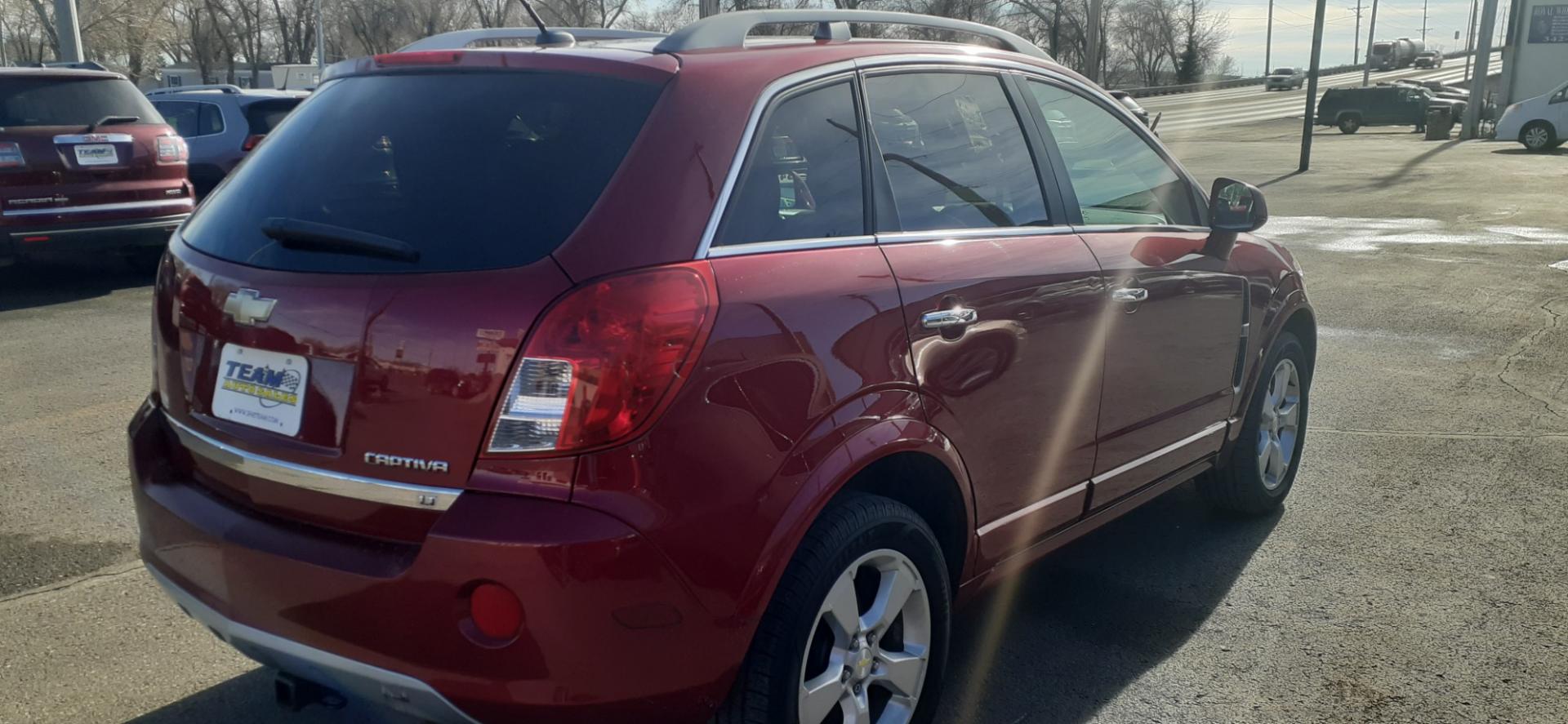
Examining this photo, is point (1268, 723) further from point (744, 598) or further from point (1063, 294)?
point (744, 598)

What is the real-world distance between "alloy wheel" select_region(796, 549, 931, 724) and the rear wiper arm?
8.71 metres

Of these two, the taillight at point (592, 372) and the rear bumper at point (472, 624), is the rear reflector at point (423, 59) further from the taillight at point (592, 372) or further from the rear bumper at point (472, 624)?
the rear bumper at point (472, 624)

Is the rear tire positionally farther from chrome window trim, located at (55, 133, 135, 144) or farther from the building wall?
chrome window trim, located at (55, 133, 135, 144)

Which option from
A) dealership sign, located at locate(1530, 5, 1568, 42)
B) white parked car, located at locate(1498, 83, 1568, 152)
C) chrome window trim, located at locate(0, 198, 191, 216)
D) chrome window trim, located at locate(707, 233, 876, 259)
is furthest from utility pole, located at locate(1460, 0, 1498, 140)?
chrome window trim, located at locate(707, 233, 876, 259)

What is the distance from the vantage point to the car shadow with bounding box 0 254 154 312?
959 cm

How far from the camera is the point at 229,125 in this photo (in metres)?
12.7

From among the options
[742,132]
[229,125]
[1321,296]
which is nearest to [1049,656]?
[742,132]

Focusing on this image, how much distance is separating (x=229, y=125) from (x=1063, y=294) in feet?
37.9

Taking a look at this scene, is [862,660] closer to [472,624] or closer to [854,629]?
[854,629]

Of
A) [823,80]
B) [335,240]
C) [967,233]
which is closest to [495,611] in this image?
[335,240]

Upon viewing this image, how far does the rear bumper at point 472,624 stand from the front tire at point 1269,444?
9.23 feet

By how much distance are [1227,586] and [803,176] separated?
2.33 meters

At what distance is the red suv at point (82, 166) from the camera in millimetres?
8969

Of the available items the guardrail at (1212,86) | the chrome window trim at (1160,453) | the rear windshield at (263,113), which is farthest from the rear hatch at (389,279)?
the guardrail at (1212,86)
